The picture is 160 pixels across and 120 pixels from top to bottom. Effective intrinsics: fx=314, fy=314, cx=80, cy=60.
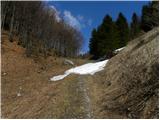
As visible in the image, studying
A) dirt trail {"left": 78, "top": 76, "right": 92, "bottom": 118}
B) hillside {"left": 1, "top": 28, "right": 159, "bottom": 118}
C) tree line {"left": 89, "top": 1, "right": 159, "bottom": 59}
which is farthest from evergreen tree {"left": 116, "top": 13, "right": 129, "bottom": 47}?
hillside {"left": 1, "top": 28, "right": 159, "bottom": 118}

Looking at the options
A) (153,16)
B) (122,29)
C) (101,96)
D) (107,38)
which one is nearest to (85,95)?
(101,96)

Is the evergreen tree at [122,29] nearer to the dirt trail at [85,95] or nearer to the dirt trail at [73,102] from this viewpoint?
the dirt trail at [85,95]

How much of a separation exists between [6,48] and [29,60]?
3.80 m

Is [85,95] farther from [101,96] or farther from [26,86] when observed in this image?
[26,86]

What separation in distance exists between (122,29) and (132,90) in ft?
159

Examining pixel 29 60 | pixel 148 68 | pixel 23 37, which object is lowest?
pixel 148 68

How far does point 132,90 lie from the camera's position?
13.5 metres

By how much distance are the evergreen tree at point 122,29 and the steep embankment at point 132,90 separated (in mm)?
38352

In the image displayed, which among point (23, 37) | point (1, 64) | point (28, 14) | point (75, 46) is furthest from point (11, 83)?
point (75, 46)

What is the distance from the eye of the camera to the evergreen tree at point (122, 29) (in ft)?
187

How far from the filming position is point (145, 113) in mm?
11023

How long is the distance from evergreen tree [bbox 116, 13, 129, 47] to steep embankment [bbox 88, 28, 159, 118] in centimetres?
3835

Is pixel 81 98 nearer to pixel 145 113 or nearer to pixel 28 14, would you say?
pixel 145 113

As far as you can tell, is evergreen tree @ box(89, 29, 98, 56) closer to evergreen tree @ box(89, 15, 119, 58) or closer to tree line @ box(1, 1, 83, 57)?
evergreen tree @ box(89, 15, 119, 58)
